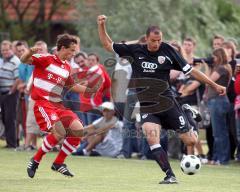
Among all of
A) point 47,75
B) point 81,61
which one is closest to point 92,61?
point 81,61

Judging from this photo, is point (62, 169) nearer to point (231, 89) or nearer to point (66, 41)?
point (66, 41)

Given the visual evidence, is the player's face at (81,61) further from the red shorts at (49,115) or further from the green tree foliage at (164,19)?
the green tree foliage at (164,19)

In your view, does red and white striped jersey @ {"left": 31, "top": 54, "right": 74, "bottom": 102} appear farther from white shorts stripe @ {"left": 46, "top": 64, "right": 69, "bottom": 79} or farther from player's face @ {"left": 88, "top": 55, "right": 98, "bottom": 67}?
player's face @ {"left": 88, "top": 55, "right": 98, "bottom": 67}

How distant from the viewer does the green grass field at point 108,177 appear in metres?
11.5

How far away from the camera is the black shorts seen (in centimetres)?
1244

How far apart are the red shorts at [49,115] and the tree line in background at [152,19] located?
13.2 metres

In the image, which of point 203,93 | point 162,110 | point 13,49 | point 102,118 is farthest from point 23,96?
point 162,110

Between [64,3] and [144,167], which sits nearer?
[144,167]

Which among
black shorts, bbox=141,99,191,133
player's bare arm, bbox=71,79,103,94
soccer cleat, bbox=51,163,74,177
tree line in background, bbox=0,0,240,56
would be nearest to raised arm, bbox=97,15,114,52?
black shorts, bbox=141,99,191,133

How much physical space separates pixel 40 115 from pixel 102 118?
220 inches

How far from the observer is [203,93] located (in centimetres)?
1761

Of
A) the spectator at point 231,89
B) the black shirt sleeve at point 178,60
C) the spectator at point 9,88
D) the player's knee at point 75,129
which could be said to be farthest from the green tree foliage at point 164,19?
the black shirt sleeve at point 178,60

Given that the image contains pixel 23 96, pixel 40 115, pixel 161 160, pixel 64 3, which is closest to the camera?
pixel 161 160

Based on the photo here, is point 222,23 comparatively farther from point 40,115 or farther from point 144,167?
point 40,115
